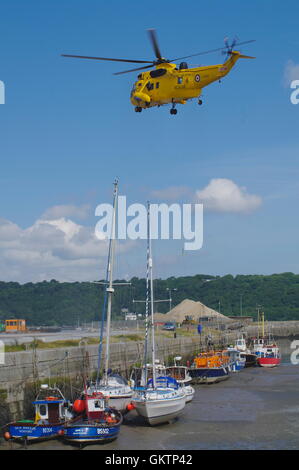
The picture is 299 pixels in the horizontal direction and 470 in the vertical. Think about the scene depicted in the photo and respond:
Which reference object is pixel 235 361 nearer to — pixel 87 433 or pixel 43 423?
pixel 43 423

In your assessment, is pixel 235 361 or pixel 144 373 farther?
pixel 235 361

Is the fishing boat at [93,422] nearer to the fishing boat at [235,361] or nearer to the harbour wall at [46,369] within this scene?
the harbour wall at [46,369]

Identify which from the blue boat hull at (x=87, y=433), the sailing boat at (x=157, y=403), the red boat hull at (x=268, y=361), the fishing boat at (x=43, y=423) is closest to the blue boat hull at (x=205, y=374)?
the red boat hull at (x=268, y=361)

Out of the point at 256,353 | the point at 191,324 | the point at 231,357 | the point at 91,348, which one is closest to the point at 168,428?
the point at 91,348

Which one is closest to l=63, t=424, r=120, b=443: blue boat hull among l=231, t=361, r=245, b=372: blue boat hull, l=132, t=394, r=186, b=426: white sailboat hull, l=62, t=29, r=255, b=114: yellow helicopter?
l=132, t=394, r=186, b=426: white sailboat hull

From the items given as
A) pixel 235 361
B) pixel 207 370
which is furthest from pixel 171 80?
pixel 235 361

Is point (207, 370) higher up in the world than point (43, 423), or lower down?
higher up
